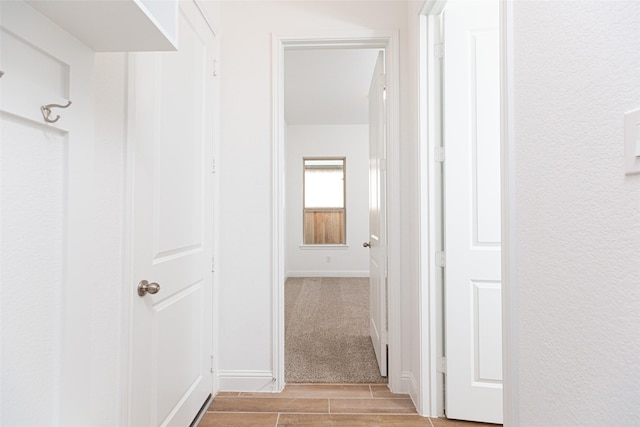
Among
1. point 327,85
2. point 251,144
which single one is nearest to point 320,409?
point 251,144

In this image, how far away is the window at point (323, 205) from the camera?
6996 millimetres

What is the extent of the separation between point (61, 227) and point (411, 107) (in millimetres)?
1939

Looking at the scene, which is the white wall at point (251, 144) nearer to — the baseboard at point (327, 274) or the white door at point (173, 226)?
the white door at point (173, 226)

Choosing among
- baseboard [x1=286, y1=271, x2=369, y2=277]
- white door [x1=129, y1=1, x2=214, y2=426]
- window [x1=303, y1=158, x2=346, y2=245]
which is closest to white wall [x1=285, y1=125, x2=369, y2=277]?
baseboard [x1=286, y1=271, x2=369, y2=277]

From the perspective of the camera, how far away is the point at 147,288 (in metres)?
1.39

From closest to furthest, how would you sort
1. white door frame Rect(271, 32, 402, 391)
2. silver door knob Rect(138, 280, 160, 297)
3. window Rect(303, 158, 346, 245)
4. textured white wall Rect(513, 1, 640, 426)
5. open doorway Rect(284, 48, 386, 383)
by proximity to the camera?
textured white wall Rect(513, 1, 640, 426), silver door knob Rect(138, 280, 160, 297), white door frame Rect(271, 32, 402, 391), open doorway Rect(284, 48, 386, 383), window Rect(303, 158, 346, 245)

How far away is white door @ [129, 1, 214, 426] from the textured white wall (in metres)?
1.29

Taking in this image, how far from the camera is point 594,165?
79 cm

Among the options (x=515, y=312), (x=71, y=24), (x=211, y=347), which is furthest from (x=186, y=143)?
→ (x=515, y=312)

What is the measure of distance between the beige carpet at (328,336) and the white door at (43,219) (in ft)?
6.04

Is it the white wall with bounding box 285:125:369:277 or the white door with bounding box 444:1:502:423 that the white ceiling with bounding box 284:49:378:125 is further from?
Result: the white door with bounding box 444:1:502:423

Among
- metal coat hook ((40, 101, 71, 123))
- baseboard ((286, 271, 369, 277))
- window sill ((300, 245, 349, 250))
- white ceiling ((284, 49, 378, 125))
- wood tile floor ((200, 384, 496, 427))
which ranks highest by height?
white ceiling ((284, 49, 378, 125))

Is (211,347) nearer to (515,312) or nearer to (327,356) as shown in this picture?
(327,356)

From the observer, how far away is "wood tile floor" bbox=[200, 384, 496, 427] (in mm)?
1989
